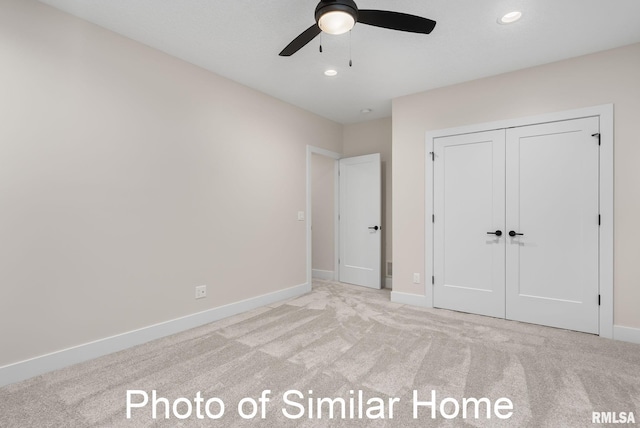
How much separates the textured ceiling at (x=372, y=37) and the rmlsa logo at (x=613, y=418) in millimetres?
2764

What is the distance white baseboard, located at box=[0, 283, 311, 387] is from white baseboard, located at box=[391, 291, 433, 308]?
177cm

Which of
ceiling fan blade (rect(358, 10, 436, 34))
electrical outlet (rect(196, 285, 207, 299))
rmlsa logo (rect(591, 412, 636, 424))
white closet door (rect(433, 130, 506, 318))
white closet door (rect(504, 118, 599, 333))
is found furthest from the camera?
white closet door (rect(433, 130, 506, 318))

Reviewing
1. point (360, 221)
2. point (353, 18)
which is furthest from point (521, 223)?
point (353, 18)

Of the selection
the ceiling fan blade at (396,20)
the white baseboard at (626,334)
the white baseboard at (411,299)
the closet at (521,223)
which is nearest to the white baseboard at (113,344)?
the white baseboard at (411,299)

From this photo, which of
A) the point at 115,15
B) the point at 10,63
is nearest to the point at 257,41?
the point at 115,15

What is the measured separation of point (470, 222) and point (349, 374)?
236 cm

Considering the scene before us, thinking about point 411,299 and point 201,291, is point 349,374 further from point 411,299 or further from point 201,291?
point 411,299

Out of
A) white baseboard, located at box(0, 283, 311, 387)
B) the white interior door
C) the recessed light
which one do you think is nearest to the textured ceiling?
the recessed light

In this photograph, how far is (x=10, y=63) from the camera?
2.11 meters

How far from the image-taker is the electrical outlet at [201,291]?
10.6 ft

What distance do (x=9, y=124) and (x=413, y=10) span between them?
305 centimetres

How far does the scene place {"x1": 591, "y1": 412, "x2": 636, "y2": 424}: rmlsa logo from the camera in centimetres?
171

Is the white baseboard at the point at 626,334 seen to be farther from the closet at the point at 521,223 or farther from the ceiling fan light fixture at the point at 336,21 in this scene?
the ceiling fan light fixture at the point at 336,21

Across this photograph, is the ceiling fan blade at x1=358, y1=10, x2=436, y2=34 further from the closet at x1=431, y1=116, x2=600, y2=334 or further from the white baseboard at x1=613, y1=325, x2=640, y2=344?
the white baseboard at x1=613, y1=325, x2=640, y2=344
